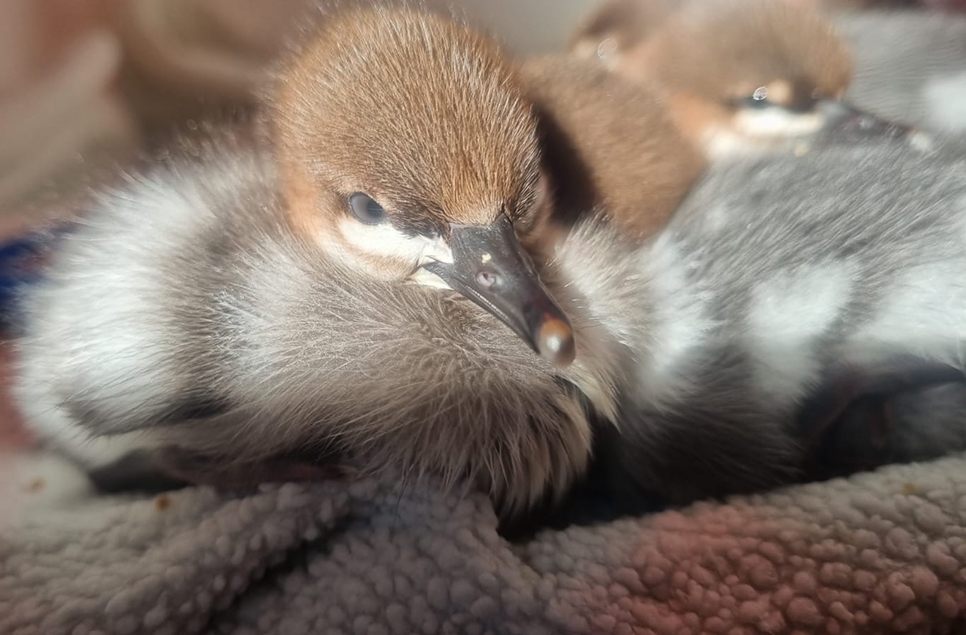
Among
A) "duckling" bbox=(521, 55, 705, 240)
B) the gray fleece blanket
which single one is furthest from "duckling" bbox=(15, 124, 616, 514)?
"duckling" bbox=(521, 55, 705, 240)

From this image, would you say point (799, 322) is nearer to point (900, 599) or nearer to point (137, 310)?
point (900, 599)

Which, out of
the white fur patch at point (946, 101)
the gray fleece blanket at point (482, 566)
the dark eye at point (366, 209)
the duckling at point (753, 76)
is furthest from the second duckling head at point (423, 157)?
the white fur patch at point (946, 101)

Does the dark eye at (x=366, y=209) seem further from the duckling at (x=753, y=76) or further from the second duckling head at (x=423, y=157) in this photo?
the duckling at (x=753, y=76)

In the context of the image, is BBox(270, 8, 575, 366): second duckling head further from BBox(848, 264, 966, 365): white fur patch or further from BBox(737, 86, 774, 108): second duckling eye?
BBox(737, 86, 774, 108): second duckling eye

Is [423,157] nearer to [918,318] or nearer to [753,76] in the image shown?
[918,318]

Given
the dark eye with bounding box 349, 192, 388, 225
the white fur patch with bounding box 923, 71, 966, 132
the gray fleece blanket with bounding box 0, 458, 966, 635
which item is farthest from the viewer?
the white fur patch with bounding box 923, 71, 966, 132
